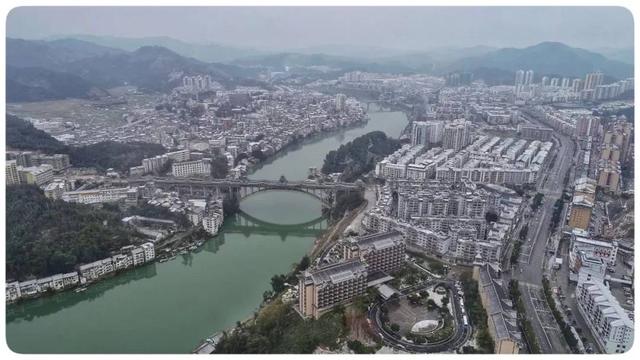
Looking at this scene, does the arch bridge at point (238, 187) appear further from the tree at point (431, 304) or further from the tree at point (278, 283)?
the tree at point (431, 304)

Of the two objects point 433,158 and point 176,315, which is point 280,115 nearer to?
point 433,158

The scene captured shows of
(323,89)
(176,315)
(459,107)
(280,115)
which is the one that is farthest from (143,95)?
(176,315)

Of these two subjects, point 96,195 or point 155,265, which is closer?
point 155,265

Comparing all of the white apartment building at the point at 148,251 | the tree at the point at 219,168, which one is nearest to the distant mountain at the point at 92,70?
the tree at the point at 219,168

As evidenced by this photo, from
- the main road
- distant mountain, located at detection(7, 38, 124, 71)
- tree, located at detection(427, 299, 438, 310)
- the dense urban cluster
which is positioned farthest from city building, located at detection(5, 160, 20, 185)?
the main road

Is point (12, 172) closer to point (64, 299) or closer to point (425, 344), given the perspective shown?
point (64, 299)

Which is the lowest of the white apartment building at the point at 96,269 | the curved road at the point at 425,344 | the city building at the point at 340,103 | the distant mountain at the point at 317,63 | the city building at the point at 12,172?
the white apartment building at the point at 96,269

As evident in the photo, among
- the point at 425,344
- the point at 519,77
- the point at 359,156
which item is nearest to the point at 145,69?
the point at 359,156
